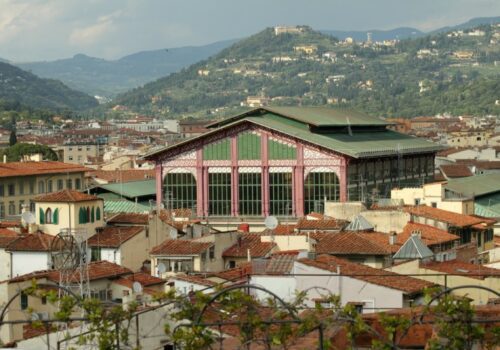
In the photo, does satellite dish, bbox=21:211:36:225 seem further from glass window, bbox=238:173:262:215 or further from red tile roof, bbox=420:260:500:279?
glass window, bbox=238:173:262:215

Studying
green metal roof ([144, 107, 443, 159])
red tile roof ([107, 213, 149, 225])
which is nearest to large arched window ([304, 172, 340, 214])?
green metal roof ([144, 107, 443, 159])

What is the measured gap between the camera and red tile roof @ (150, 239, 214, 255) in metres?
39.3

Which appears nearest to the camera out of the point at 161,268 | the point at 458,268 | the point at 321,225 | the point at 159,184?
the point at 458,268

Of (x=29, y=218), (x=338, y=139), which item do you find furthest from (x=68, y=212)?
(x=338, y=139)

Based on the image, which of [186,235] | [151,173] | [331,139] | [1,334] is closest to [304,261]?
[1,334]

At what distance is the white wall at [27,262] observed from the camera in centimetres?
3953

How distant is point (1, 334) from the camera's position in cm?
2861

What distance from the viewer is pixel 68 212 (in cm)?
4334

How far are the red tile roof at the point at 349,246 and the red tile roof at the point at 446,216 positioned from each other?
7.57m

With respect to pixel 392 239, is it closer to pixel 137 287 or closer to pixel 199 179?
pixel 137 287

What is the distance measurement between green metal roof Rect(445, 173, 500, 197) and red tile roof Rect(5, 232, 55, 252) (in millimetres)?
22034

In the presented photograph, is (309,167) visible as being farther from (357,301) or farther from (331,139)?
(357,301)

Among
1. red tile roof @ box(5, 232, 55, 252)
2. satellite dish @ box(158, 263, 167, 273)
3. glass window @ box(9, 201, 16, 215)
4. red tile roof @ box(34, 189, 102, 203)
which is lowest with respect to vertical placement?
glass window @ box(9, 201, 16, 215)

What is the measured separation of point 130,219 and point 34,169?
1440 inches
